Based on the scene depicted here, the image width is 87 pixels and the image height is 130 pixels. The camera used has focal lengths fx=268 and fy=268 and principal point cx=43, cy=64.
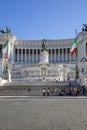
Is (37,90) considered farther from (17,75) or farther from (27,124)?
(17,75)

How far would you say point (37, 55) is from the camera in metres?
108

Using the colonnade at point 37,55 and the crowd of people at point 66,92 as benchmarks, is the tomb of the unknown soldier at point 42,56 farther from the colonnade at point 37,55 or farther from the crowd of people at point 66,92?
the crowd of people at point 66,92

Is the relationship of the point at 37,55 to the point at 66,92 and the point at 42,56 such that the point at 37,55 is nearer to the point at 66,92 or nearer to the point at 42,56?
→ the point at 42,56

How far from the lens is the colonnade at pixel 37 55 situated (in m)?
107

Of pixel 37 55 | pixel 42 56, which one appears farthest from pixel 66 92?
pixel 37 55

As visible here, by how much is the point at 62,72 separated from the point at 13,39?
32025 mm

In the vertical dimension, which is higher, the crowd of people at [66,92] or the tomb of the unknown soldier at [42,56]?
the tomb of the unknown soldier at [42,56]

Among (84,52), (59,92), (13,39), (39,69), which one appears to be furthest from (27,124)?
(13,39)

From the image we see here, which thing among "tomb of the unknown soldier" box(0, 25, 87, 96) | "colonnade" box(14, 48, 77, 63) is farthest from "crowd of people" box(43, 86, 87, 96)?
"colonnade" box(14, 48, 77, 63)

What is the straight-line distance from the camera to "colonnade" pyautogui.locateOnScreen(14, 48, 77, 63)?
350 feet

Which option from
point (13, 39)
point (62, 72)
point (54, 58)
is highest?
point (13, 39)

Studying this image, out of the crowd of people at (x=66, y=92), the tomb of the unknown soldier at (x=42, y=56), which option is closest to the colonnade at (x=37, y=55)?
the tomb of the unknown soldier at (x=42, y=56)

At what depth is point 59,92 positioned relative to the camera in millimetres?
37562

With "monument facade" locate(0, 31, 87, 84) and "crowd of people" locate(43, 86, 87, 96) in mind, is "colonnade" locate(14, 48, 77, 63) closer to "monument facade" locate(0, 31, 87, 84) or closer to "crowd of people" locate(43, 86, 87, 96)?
"monument facade" locate(0, 31, 87, 84)
